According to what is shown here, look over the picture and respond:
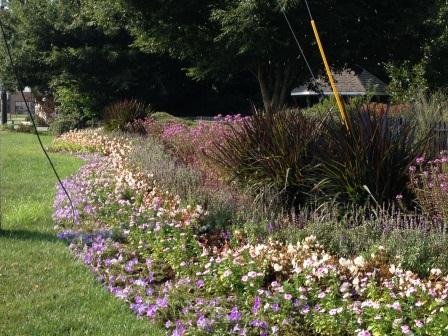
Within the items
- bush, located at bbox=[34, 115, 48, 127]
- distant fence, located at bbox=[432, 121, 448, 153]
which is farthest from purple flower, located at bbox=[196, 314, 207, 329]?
bush, located at bbox=[34, 115, 48, 127]

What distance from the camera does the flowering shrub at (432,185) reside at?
5.16 metres

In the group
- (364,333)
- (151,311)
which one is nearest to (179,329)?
(151,311)

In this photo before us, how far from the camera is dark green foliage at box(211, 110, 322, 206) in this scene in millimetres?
6574

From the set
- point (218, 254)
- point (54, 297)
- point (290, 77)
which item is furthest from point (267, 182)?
point (290, 77)

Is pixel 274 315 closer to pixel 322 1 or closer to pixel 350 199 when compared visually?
pixel 350 199

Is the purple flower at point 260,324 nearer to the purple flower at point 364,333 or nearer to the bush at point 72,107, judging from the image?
the purple flower at point 364,333

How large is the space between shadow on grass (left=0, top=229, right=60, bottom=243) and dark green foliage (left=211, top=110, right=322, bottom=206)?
7.34ft

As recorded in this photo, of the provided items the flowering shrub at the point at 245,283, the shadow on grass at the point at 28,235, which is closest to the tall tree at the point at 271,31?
the shadow on grass at the point at 28,235

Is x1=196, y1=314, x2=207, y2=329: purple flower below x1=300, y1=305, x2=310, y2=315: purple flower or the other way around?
below

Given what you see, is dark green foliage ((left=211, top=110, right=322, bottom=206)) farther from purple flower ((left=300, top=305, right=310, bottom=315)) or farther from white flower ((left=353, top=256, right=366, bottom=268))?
purple flower ((left=300, top=305, right=310, bottom=315))

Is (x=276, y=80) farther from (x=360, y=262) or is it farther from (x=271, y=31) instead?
(x=360, y=262)

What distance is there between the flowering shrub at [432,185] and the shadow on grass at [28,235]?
145 inches

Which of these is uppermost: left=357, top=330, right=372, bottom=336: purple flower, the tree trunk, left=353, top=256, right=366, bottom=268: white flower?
the tree trunk

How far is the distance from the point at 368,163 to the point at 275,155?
117 cm
